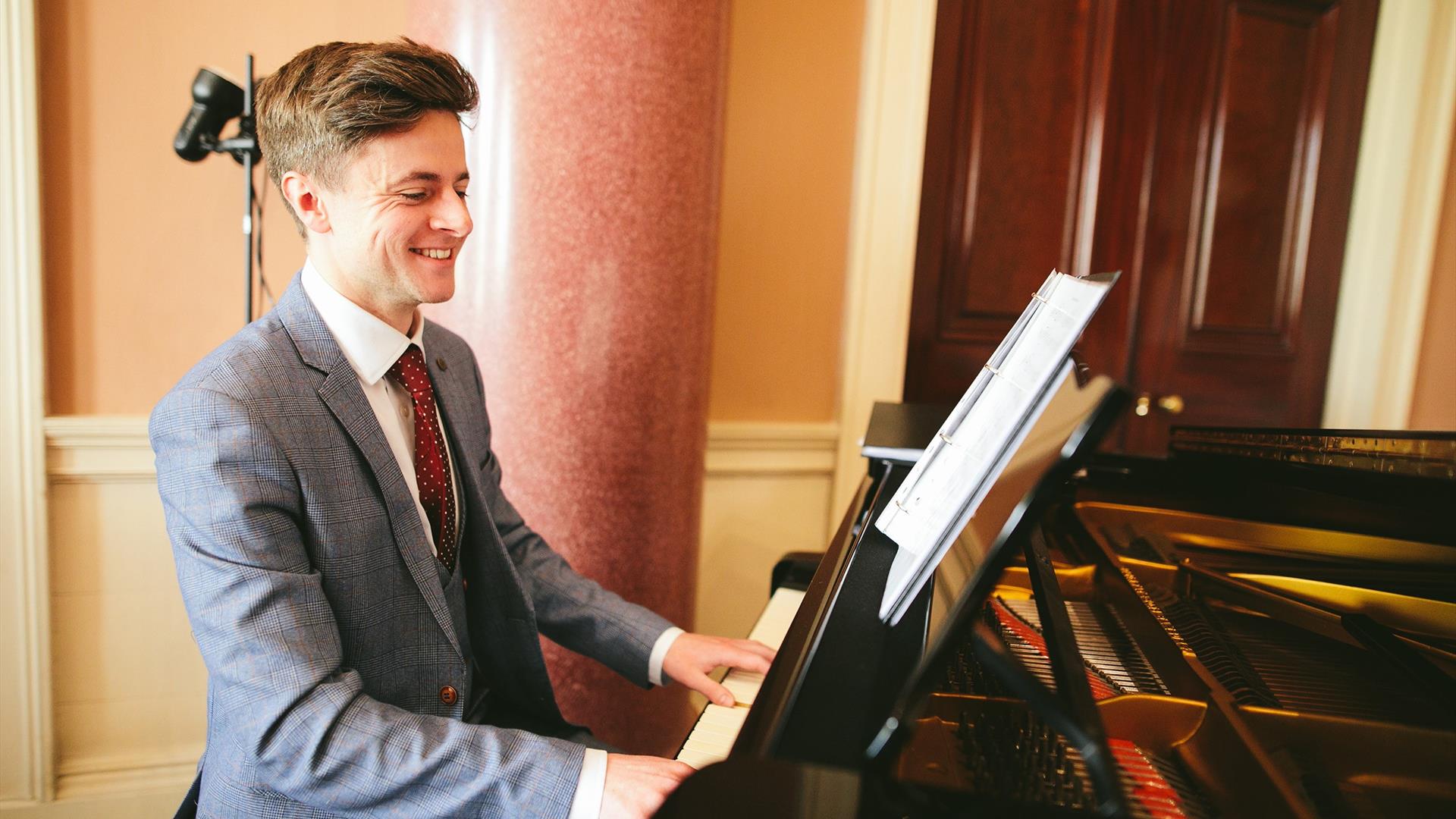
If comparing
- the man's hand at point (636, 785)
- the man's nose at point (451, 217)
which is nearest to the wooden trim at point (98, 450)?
the man's nose at point (451, 217)

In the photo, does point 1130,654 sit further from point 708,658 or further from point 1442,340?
point 1442,340

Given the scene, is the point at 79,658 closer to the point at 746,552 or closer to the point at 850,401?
the point at 746,552

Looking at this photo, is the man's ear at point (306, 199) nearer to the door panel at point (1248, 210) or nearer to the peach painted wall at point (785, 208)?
the peach painted wall at point (785, 208)

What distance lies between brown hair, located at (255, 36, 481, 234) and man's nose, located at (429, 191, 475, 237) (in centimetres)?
11

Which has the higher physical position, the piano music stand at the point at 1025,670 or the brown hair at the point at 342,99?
the brown hair at the point at 342,99

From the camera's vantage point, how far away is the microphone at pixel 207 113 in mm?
1805

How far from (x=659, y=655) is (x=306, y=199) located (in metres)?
0.82

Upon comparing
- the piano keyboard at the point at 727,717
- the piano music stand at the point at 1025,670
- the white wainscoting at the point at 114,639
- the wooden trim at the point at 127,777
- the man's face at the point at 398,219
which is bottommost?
the wooden trim at the point at 127,777

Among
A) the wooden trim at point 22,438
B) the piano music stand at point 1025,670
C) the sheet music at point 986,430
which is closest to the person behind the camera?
the piano music stand at point 1025,670

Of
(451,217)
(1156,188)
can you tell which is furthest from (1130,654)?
(1156,188)

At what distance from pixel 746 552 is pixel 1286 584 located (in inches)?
60.1

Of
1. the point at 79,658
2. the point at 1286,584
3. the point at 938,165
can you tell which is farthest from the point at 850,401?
the point at 79,658

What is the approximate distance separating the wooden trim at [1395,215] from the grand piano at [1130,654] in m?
1.85

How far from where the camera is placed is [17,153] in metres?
1.92
